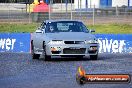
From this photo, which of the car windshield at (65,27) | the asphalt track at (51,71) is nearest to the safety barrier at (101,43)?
the car windshield at (65,27)

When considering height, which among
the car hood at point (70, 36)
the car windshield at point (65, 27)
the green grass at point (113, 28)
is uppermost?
the car windshield at point (65, 27)

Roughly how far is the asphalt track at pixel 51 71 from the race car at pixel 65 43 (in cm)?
31

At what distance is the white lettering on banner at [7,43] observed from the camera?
27.9m

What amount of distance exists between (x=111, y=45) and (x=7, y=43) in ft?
15.1

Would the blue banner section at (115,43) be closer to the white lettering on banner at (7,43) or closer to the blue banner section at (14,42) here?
the blue banner section at (14,42)

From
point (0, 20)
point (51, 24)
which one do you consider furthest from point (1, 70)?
point (0, 20)

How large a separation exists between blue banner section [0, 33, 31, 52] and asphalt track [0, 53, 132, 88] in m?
5.19

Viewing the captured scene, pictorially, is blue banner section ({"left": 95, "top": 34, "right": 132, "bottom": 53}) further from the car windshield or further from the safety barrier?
the car windshield

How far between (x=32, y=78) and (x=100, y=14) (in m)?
37.8

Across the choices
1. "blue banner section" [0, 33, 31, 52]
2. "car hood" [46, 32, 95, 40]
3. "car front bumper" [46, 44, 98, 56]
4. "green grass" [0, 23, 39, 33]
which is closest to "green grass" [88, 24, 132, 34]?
"green grass" [0, 23, 39, 33]

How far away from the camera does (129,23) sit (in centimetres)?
4506

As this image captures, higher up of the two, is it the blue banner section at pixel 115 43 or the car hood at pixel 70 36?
the car hood at pixel 70 36

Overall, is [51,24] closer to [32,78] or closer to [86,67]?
[86,67]

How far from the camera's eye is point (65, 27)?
22.2 metres
